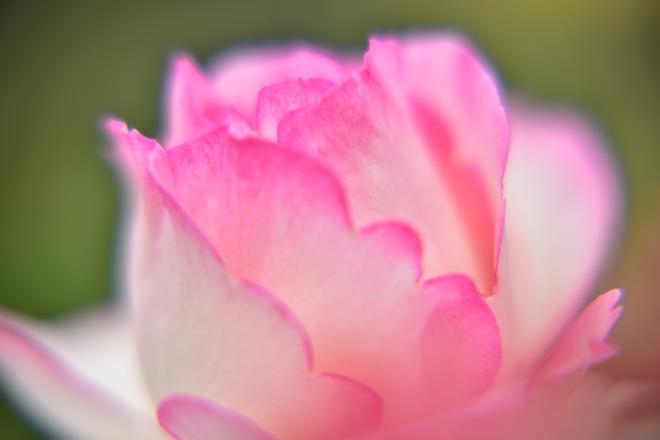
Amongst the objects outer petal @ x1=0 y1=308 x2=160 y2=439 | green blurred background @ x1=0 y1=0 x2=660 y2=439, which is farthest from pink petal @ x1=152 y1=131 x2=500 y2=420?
green blurred background @ x1=0 y1=0 x2=660 y2=439

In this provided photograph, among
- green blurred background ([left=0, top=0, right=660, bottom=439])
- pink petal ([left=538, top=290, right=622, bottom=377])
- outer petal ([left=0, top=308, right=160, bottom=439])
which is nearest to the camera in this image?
pink petal ([left=538, top=290, right=622, bottom=377])

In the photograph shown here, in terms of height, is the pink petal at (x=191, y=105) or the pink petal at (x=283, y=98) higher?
the pink petal at (x=191, y=105)

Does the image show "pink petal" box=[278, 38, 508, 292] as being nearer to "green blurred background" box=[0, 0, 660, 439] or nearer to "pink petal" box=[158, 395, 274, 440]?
"pink petal" box=[158, 395, 274, 440]

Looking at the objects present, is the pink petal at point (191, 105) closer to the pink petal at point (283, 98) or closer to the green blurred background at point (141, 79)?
the pink petal at point (283, 98)

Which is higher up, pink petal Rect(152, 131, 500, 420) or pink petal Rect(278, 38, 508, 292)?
pink petal Rect(278, 38, 508, 292)

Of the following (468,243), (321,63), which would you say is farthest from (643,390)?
(321,63)

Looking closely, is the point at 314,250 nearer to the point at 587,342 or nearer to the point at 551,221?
the point at 587,342

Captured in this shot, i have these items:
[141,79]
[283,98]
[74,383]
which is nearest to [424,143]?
[283,98]

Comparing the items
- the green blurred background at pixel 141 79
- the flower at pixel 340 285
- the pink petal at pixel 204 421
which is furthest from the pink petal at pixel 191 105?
the green blurred background at pixel 141 79
